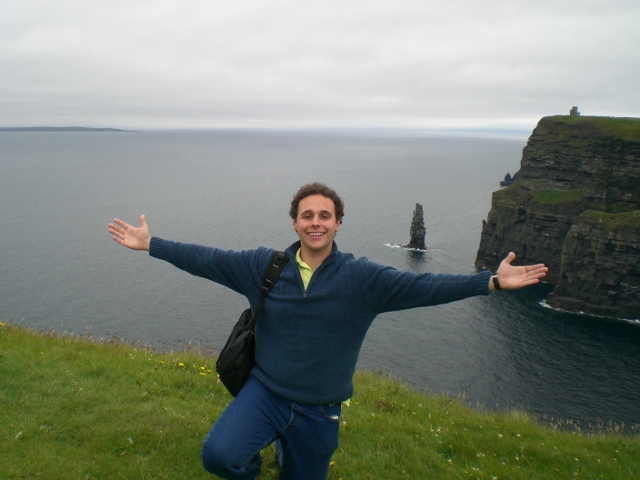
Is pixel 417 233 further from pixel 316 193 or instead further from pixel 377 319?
pixel 316 193

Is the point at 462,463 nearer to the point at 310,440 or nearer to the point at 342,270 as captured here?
the point at 310,440

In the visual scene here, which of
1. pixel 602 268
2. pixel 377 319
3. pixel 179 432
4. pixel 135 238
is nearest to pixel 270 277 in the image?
pixel 135 238

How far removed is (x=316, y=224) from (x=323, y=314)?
0.93 m

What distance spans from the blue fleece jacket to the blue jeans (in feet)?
0.45

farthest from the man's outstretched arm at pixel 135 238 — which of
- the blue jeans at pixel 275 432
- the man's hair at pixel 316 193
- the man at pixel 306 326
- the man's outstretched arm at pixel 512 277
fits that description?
the man's outstretched arm at pixel 512 277

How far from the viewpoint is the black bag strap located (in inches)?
223

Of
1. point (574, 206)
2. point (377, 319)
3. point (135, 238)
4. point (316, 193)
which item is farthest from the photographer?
point (574, 206)

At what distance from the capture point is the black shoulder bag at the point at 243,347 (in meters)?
5.68

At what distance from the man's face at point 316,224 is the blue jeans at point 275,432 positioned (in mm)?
1533

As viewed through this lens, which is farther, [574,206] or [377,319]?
[574,206]

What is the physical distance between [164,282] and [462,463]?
62.4 m

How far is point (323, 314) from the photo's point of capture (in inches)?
217

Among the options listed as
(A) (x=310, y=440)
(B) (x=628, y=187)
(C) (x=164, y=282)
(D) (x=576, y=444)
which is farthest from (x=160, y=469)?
(B) (x=628, y=187)

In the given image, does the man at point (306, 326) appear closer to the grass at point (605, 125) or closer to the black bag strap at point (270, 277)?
the black bag strap at point (270, 277)
